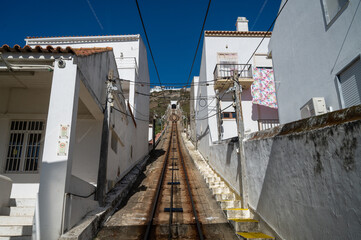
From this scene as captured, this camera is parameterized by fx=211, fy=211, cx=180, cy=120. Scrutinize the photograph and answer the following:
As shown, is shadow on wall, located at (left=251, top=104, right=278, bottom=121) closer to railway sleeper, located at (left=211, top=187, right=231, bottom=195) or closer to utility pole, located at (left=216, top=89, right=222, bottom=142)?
utility pole, located at (left=216, top=89, right=222, bottom=142)

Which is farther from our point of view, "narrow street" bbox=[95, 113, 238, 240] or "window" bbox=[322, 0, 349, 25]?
"window" bbox=[322, 0, 349, 25]

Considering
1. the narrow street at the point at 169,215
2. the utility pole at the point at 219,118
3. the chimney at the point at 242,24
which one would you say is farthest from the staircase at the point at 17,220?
the chimney at the point at 242,24

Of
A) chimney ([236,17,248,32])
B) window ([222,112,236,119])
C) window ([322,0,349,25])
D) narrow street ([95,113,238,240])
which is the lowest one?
narrow street ([95,113,238,240])

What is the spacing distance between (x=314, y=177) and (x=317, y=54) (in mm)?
5716

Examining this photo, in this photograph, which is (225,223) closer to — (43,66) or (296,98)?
(296,98)

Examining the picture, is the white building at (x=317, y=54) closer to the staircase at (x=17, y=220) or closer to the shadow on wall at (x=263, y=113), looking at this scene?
the shadow on wall at (x=263, y=113)

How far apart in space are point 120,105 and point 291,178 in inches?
326

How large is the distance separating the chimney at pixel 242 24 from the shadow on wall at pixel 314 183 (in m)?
15.6

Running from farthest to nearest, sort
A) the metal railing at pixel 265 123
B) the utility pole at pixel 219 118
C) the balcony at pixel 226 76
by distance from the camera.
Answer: the metal railing at pixel 265 123, the balcony at pixel 226 76, the utility pole at pixel 219 118

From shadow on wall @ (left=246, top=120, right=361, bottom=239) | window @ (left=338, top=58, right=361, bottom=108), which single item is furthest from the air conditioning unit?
shadow on wall @ (left=246, top=120, right=361, bottom=239)

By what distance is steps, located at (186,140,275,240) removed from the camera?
19.7 ft

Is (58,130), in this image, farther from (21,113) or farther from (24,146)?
(21,113)

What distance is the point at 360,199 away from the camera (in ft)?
9.05

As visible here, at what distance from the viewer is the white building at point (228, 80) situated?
599 inches
